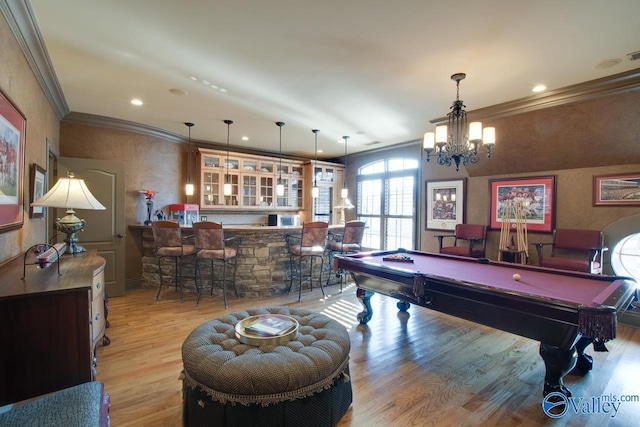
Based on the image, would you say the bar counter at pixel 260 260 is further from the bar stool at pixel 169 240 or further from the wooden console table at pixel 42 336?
the wooden console table at pixel 42 336

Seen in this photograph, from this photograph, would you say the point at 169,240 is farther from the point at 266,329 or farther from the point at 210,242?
the point at 266,329

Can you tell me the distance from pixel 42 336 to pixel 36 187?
86.0 inches

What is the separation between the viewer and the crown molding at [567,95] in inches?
Result: 130

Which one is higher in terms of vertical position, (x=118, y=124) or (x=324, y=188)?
(x=118, y=124)

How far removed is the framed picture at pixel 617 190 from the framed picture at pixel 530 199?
51 cm

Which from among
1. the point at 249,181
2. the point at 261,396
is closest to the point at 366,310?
the point at 261,396

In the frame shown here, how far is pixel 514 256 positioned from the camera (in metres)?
4.68

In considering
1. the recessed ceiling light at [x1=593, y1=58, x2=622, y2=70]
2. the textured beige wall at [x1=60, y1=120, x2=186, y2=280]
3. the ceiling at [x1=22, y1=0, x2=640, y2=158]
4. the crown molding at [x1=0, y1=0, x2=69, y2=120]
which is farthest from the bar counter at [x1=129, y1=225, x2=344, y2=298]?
the recessed ceiling light at [x1=593, y1=58, x2=622, y2=70]

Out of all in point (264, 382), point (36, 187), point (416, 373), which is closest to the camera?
point (264, 382)

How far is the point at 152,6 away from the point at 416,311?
409 centimetres

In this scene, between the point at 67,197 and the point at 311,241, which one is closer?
the point at 67,197

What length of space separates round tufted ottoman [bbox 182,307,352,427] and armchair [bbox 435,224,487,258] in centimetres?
378

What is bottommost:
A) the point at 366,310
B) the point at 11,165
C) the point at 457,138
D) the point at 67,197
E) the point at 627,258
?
the point at 366,310

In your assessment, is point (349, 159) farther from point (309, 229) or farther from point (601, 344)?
point (601, 344)
